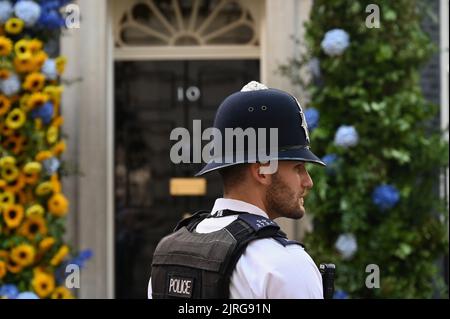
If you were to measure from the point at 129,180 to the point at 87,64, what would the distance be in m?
1.03

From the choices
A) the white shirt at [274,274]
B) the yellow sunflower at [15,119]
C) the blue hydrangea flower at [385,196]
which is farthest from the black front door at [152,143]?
the white shirt at [274,274]

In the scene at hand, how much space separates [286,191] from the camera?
219 cm

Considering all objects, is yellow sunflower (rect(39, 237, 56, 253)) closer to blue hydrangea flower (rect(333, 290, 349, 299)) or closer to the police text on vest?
blue hydrangea flower (rect(333, 290, 349, 299))

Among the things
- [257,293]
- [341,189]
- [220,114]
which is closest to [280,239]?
[257,293]

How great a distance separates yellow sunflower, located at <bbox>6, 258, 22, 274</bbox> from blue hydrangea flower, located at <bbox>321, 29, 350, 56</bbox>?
2.60m

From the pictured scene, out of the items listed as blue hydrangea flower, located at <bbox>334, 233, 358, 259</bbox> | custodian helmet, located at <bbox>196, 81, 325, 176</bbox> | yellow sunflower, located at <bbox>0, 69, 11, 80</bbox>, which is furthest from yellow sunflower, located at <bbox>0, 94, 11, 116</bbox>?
custodian helmet, located at <bbox>196, 81, 325, 176</bbox>

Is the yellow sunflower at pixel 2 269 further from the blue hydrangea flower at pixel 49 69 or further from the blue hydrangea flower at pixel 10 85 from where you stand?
the blue hydrangea flower at pixel 49 69

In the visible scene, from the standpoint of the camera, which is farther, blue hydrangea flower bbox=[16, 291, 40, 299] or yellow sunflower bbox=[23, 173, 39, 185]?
yellow sunflower bbox=[23, 173, 39, 185]

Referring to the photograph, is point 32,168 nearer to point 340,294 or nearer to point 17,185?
point 17,185

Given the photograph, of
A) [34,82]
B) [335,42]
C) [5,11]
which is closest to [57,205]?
[34,82]

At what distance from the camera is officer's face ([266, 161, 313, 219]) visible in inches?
86.3

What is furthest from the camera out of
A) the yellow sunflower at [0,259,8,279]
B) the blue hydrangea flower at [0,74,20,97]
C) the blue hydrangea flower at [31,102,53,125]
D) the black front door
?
the black front door

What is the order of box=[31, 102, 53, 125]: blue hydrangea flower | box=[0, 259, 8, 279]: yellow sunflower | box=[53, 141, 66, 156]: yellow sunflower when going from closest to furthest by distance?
box=[0, 259, 8, 279]: yellow sunflower
box=[31, 102, 53, 125]: blue hydrangea flower
box=[53, 141, 66, 156]: yellow sunflower

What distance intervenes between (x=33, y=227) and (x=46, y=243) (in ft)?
0.50
